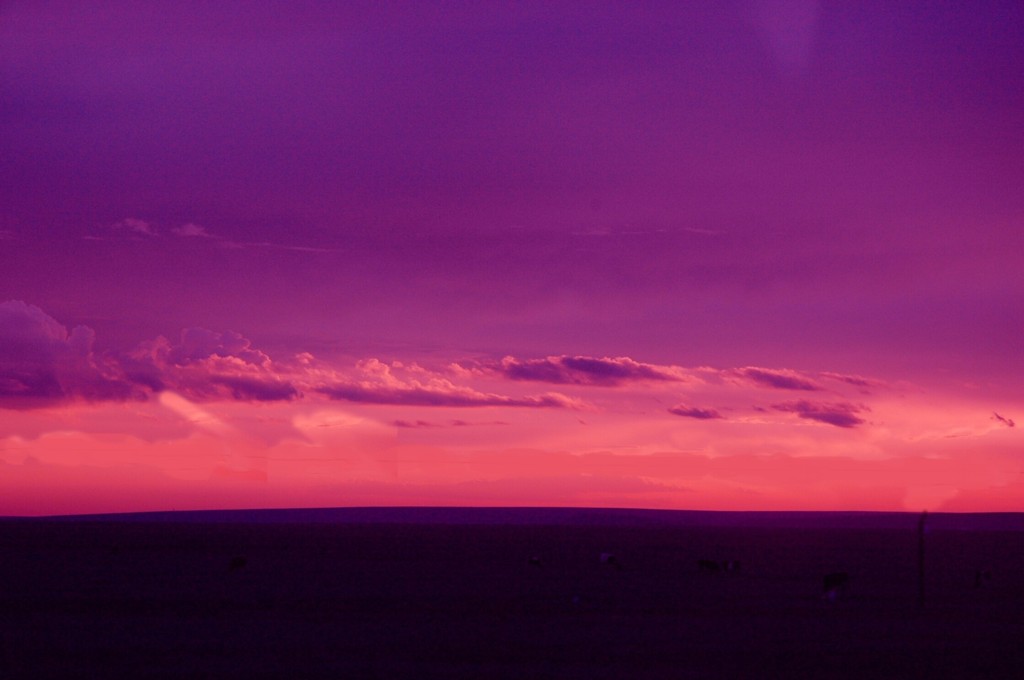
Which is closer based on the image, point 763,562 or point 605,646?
point 605,646

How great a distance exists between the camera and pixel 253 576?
39.5 m

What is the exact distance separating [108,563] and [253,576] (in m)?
10.5

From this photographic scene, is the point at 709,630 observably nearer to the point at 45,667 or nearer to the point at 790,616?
the point at 790,616

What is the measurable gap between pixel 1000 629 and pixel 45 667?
1927 cm

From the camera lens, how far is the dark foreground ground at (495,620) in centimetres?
2006

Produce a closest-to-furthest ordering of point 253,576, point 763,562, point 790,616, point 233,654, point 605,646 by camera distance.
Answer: point 233,654 → point 605,646 → point 790,616 → point 253,576 → point 763,562

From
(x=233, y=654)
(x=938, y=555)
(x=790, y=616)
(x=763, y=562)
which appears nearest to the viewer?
(x=233, y=654)

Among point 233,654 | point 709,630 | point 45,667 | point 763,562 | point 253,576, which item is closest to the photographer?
point 45,667

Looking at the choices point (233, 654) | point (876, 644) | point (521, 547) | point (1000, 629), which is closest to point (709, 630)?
point (876, 644)

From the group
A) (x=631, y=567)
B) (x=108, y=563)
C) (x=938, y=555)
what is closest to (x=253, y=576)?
(x=108, y=563)

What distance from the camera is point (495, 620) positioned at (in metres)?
26.7

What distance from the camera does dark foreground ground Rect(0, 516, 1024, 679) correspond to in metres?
20.1

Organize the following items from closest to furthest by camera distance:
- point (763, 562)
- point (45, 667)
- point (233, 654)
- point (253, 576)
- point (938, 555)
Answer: point (45, 667) → point (233, 654) → point (253, 576) → point (763, 562) → point (938, 555)

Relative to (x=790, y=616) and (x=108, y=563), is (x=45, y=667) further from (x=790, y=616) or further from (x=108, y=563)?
(x=108, y=563)
